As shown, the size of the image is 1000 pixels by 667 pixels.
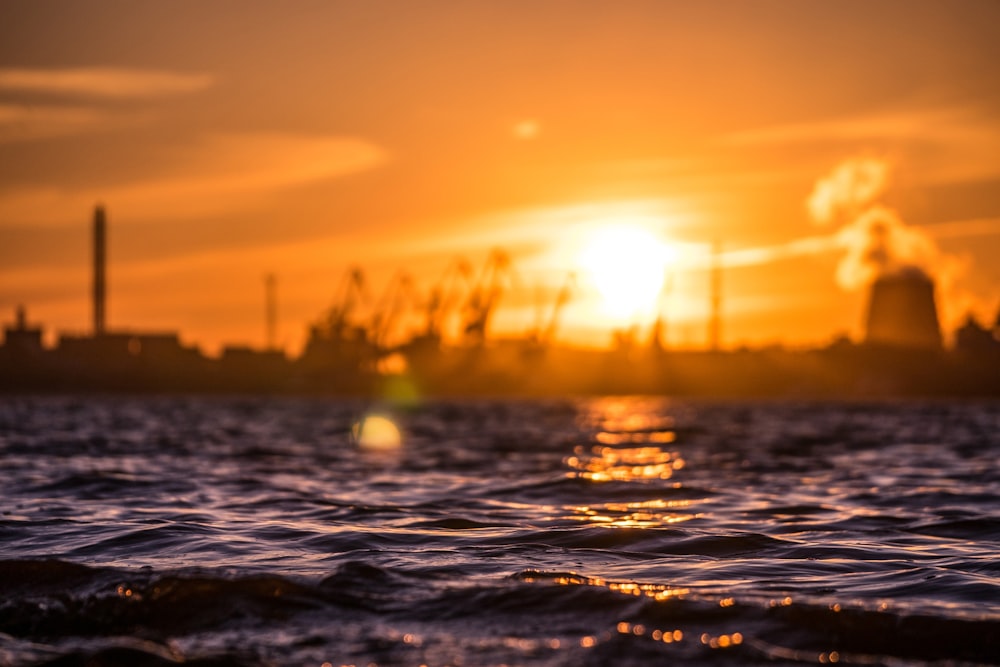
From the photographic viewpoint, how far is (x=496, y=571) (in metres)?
7.55

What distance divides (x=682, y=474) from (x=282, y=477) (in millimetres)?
6999

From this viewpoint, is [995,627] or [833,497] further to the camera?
[833,497]

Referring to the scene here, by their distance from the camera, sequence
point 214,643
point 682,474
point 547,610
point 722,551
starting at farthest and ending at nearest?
point 682,474 < point 722,551 < point 547,610 < point 214,643

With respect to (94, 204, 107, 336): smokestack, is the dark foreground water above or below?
below

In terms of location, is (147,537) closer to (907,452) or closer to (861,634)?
(861,634)

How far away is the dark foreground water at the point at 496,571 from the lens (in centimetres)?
553

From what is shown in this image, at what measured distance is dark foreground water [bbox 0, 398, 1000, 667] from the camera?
5531 mm

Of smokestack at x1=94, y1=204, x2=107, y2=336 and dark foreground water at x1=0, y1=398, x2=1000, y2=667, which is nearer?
dark foreground water at x1=0, y1=398, x2=1000, y2=667

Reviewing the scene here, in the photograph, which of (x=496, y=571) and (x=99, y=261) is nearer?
(x=496, y=571)

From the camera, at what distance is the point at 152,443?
94.9 ft

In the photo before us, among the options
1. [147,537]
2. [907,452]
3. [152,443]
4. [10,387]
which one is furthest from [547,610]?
[10,387]

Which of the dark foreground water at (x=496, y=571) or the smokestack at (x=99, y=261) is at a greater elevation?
the smokestack at (x=99, y=261)

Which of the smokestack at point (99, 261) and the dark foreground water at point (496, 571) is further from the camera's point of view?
the smokestack at point (99, 261)

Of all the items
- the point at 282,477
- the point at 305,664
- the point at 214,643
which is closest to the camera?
the point at 305,664
